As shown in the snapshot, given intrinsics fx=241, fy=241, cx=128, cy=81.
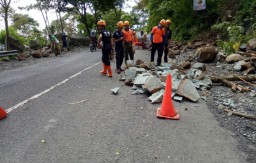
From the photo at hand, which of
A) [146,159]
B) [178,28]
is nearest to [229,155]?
[146,159]

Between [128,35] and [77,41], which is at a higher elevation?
[77,41]

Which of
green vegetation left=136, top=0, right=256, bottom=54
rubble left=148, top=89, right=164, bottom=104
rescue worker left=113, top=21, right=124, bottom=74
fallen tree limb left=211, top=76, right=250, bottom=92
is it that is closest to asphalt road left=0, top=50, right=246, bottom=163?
rubble left=148, top=89, right=164, bottom=104

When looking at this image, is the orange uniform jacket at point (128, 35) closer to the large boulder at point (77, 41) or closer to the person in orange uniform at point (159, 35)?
the person in orange uniform at point (159, 35)

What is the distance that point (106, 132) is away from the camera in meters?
3.84

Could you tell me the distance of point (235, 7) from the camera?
1591 cm

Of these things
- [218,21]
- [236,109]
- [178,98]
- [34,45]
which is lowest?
[236,109]

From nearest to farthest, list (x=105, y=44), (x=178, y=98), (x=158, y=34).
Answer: (x=178, y=98) < (x=105, y=44) < (x=158, y=34)

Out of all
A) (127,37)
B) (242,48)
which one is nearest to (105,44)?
(127,37)

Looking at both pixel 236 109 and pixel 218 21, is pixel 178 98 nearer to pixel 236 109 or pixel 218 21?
pixel 236 109

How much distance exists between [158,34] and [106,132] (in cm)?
692

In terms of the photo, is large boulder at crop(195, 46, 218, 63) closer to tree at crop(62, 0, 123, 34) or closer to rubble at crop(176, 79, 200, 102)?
rubble at crop(176, 79, 200, 102)

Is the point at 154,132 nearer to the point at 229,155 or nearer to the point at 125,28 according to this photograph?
the point at 229,155

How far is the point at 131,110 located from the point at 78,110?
3.48 ft

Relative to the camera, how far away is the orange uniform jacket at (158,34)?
9930mm
